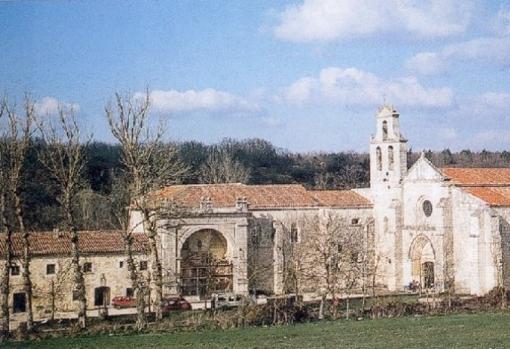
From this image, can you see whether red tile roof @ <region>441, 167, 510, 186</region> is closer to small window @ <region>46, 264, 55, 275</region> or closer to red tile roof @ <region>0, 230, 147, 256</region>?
red tile roof @ <region>0, 230, 147, 256</region>

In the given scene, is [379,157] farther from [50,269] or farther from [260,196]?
[50,269]

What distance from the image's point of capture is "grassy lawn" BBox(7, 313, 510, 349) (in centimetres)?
2281

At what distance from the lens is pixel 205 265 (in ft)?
160

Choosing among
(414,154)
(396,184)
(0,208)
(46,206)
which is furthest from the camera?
(414,154)

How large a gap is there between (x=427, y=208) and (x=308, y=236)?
8.17 metres

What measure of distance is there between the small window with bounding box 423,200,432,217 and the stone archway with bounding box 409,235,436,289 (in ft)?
5.03

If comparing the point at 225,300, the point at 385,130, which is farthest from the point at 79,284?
the point at 385,130

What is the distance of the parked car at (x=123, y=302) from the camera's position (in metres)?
43.2

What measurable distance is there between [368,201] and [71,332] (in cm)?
2912

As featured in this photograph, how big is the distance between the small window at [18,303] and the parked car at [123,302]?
496 centimetres

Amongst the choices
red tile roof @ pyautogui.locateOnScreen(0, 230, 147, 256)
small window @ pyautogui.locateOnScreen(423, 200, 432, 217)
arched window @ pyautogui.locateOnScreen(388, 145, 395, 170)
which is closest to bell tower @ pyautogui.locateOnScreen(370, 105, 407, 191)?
arched window @ pyautogui.locateOnScreen(388, 145, 395, 170)

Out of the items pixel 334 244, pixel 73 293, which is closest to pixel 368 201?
pixel 334 244

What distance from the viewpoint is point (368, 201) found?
179 feet

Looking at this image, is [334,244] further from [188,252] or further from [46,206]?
[46,206]
